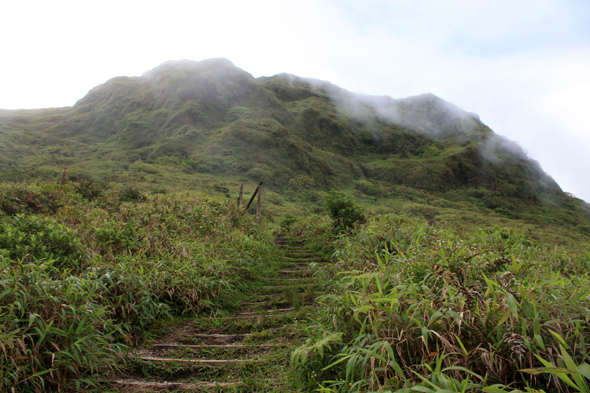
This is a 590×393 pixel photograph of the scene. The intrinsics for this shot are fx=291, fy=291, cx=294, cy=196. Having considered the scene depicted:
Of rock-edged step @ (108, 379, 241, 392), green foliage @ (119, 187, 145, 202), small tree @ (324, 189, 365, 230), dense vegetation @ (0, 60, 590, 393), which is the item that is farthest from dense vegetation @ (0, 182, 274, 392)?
small tree @ (324, 189, 365, 230)

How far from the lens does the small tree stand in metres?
9.41

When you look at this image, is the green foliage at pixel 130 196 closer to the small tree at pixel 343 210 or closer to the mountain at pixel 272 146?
the small tree at pixel 343 210

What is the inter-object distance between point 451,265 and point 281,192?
34371 millimetres

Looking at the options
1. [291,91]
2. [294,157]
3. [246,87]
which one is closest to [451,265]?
[294,157]

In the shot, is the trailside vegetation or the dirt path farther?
the dirt path

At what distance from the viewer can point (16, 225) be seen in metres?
5.04

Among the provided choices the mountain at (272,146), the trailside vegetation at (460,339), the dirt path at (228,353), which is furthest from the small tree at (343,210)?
the mountain at (272,146)

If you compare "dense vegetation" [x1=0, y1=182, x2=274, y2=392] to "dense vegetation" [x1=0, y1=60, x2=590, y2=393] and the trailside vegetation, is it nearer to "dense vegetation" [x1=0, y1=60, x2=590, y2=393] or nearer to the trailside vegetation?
"dense vegetation" [x1=0, y1=60, x2=590, y2=393]

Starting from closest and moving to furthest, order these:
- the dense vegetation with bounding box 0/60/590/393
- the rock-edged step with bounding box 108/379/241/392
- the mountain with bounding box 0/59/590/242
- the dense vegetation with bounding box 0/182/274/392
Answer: the dense vegetation with bounding box 0/60/590/393
the dense vegetation with bounding box 0/182/274/392
the rock-edged step with bounding box 108/379/241/392
the mountain with bounding box 0/59/590/242

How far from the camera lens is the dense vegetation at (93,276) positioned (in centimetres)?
264

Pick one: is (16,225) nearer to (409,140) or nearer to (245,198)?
(245,198)

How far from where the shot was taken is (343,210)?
9539 millimetres

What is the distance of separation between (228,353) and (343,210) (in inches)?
263

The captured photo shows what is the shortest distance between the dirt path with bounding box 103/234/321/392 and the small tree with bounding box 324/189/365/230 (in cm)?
441
